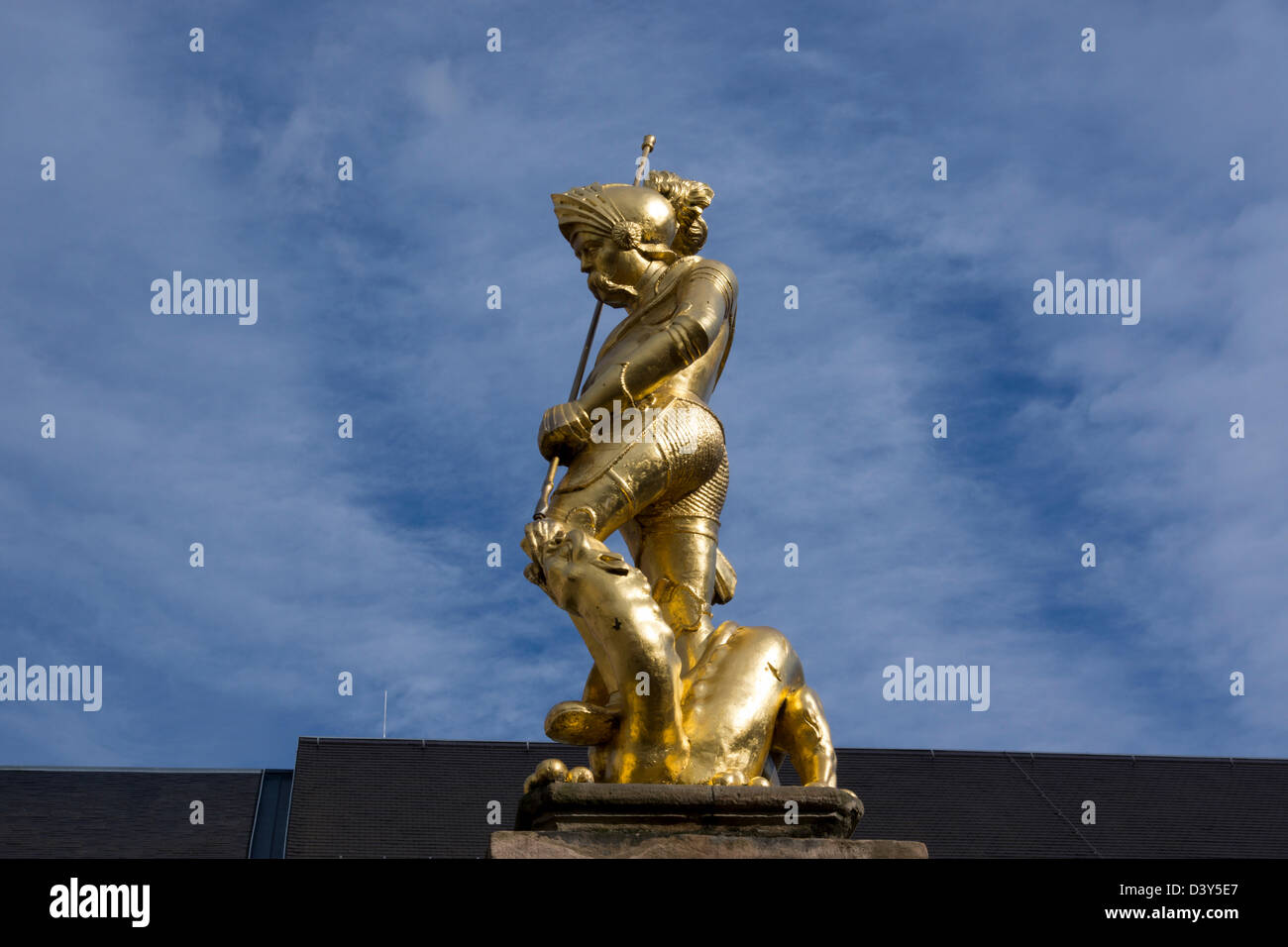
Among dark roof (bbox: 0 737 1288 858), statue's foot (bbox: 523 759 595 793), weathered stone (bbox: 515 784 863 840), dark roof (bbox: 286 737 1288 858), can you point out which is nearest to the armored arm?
statue's foot (bbox: 523 759 595 793)

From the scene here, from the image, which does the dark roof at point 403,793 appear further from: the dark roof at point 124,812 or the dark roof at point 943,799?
the dark roof at point 124,812

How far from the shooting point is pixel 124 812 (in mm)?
27422

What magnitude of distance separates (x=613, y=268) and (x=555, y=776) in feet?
8.47

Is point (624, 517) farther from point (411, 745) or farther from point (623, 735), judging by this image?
point (411, 745)

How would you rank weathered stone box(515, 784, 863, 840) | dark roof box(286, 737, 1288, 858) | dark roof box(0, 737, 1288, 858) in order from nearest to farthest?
weathered stone box(515, 784, 863, 840) → dark roof box(0, 737, 1288, 858) → dark roof box(286, 737, 1288, 858)

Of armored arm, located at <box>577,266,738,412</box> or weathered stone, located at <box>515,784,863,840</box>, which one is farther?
armored arm, located at <box>577,266,738,412</box>

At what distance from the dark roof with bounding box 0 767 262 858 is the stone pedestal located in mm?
19960

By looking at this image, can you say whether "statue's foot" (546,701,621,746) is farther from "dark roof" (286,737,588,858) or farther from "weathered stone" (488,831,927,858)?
"dark roof" (286,737,588,858)

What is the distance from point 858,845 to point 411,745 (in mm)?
23971

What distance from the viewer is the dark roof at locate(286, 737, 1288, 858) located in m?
26.8

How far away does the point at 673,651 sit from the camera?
667cm

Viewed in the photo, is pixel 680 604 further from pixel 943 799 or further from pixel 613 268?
pixel 943 799
